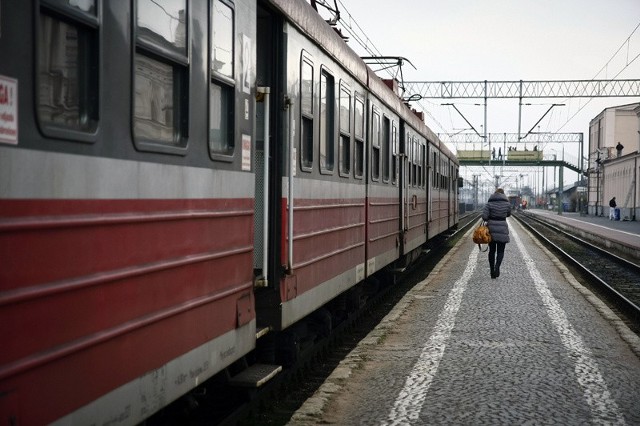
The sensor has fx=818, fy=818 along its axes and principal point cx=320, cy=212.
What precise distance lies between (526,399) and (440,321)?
3.54m

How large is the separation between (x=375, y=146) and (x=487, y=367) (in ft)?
13.0

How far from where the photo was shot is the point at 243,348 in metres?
5.04

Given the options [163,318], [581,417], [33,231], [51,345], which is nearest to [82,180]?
[33,231]

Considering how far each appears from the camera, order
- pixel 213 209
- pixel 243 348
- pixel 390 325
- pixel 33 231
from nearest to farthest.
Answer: pixel 33 231 < pixel 213 209 < pixel 243 348 < pixel 390 325

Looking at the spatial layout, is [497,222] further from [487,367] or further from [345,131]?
[487,367]

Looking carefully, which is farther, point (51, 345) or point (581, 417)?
point (581, 417)

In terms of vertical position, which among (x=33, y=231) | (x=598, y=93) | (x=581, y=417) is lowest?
(x=581, y=417)

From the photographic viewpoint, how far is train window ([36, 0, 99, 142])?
2848 mm

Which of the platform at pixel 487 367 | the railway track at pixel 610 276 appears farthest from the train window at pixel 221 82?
the railway track at pixel 610 276

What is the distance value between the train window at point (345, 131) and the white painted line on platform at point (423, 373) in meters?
1.95

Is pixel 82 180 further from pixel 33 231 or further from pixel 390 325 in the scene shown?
pixel 390 325

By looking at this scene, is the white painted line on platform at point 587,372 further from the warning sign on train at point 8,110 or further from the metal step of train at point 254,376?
the warning sign on train at point 8,110

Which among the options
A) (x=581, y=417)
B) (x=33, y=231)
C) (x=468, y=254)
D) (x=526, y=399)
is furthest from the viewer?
(x=468, y=254)

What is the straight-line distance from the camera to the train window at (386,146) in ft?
36.5
